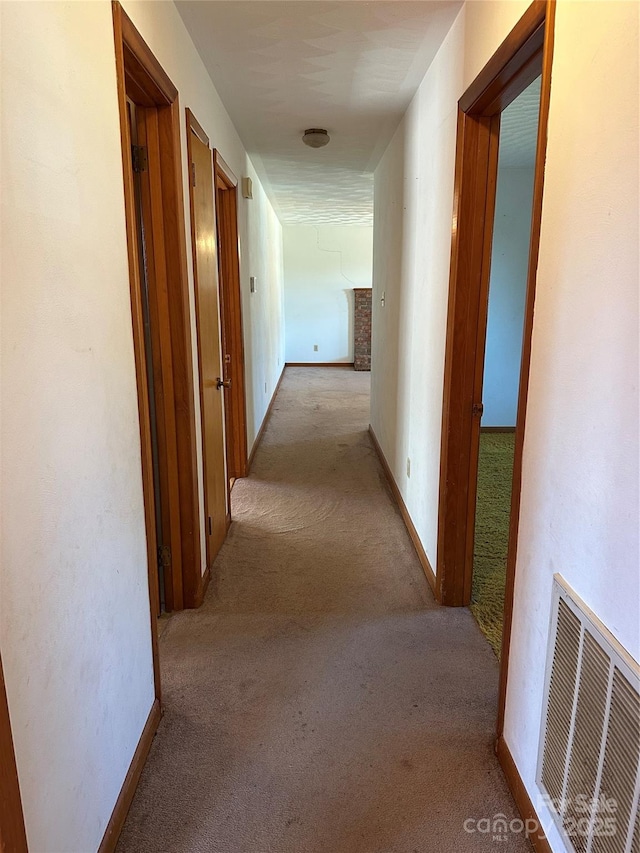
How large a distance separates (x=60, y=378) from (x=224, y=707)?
50.7 inches

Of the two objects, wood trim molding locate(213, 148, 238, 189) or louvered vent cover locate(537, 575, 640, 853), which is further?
wood trim molding locate(213, 148, 238, 189)

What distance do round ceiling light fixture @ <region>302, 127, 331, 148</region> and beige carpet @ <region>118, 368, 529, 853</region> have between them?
7.82ft

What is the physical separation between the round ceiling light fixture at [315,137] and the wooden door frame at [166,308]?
1.56 m

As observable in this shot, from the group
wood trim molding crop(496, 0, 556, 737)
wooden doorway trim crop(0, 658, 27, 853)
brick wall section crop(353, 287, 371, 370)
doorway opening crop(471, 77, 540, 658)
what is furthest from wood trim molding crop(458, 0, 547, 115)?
brick wall section crop(353, 287, 371, 370)

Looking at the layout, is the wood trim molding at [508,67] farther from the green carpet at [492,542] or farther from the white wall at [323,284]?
the white wall at [323,284]

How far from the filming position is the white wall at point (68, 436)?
0.92 meters

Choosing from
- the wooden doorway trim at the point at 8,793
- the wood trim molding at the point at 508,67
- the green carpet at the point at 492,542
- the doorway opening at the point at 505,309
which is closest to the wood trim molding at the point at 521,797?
the green carpet at the point at 492,542

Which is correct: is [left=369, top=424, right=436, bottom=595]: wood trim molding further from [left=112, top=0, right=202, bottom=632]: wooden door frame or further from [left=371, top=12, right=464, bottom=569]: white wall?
[left=112, top=0, right=202, bottom=632]: wooden door frame

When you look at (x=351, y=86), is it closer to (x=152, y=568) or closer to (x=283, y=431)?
(x=152, y=568)

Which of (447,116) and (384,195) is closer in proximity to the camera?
(447,116)

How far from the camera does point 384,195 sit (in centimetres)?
411

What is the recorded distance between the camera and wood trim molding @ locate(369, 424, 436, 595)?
2.62 m

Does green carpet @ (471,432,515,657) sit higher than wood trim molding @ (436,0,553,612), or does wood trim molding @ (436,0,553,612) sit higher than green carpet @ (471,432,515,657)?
wood trim molding @ (436,0,553,612)

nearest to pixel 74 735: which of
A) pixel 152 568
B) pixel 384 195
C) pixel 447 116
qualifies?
pixel 152 568
